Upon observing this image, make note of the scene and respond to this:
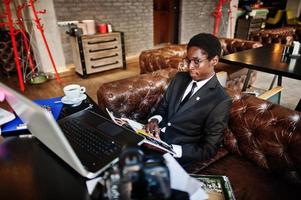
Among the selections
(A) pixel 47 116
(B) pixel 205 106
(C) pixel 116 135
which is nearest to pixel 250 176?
(B) pixel 205 106

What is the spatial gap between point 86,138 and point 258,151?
38.3 inches

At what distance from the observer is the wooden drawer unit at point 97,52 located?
12.7 feet

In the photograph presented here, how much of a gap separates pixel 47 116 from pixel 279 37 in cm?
494

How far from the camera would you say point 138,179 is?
0.39 metres

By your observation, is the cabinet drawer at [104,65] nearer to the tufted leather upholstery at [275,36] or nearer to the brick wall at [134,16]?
the brick wall at [134,16]

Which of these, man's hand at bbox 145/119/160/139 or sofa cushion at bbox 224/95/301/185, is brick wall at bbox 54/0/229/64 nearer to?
man's hand at bbox 145/119/160/139

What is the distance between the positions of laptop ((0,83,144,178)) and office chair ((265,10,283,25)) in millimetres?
9585

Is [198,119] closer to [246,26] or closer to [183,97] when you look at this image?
[183,97]

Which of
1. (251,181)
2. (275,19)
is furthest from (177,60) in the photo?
(275,19)

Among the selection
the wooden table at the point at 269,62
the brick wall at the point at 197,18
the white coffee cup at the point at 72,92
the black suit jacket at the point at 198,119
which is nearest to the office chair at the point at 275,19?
the brick wall at the point at 197,18

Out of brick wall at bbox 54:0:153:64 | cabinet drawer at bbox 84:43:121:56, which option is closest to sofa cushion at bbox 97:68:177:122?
cabinet drawer at bbox 84:43:121:56

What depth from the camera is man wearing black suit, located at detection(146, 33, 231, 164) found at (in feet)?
3.61

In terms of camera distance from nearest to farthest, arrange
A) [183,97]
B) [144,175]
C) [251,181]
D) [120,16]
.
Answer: [144,175] < [251,181] < [183,97] < [120,16]

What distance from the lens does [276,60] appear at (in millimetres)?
2479
